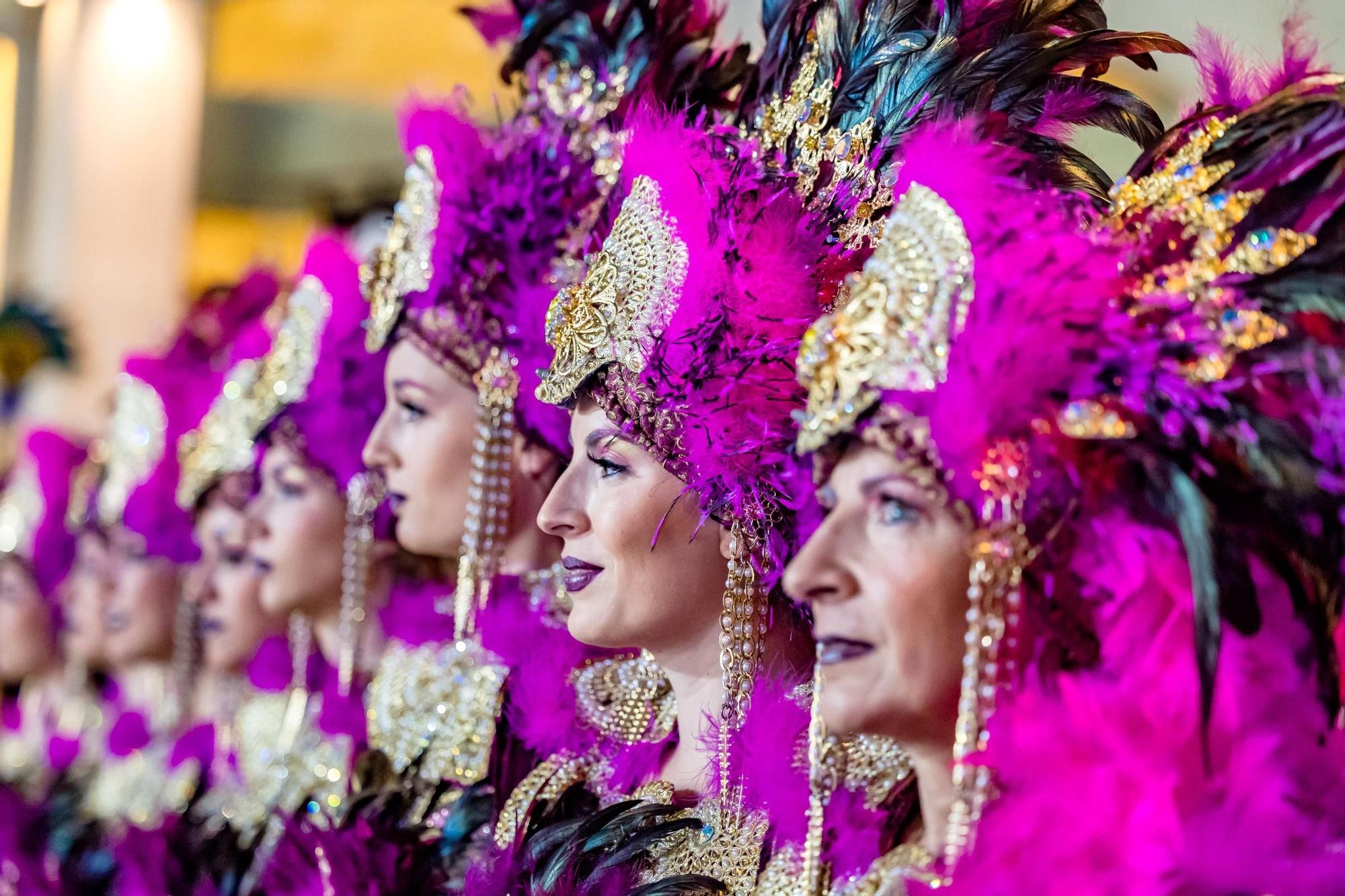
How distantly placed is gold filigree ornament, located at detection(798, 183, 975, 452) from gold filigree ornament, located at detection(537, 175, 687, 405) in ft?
1.24

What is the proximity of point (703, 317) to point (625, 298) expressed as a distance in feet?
0.40

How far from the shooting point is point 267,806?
105 inches

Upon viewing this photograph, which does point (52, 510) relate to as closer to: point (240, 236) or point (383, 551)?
point (383, 551)

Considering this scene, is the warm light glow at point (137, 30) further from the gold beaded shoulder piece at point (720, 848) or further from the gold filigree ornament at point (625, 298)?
the gold beaded shoulder piece at point (720, 848)

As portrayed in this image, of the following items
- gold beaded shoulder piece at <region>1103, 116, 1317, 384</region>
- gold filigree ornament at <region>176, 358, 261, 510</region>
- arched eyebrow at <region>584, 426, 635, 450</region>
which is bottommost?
gold filigree ornament at <region>176, 358, 261, 510</region>

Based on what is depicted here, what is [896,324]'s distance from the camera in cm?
135

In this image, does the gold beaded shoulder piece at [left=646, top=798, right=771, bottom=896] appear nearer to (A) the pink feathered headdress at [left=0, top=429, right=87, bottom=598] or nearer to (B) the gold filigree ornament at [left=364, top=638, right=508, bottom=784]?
(B) the gold filigree ornament at [left=364, top=638, right=508, bottom=784]

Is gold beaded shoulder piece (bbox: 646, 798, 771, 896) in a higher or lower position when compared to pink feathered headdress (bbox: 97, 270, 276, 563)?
higher

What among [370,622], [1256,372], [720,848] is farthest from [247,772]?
[1256,372]

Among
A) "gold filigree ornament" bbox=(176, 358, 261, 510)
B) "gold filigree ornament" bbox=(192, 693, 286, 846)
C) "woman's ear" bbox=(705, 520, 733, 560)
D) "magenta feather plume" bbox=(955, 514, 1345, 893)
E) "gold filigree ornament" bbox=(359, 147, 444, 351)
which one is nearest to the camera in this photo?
"magenta feather plume" bbox=(955, 514, 1345, 893)

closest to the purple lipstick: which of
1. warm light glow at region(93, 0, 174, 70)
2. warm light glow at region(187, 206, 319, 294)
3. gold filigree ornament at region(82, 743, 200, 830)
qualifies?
gold filigree ornament at region(82, 743, 200, 830)

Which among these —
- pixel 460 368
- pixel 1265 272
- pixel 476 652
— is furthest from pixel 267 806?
pixel 1265 272

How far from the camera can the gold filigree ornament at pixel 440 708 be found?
87.9 inches

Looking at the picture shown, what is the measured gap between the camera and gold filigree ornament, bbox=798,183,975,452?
52.3 inches
